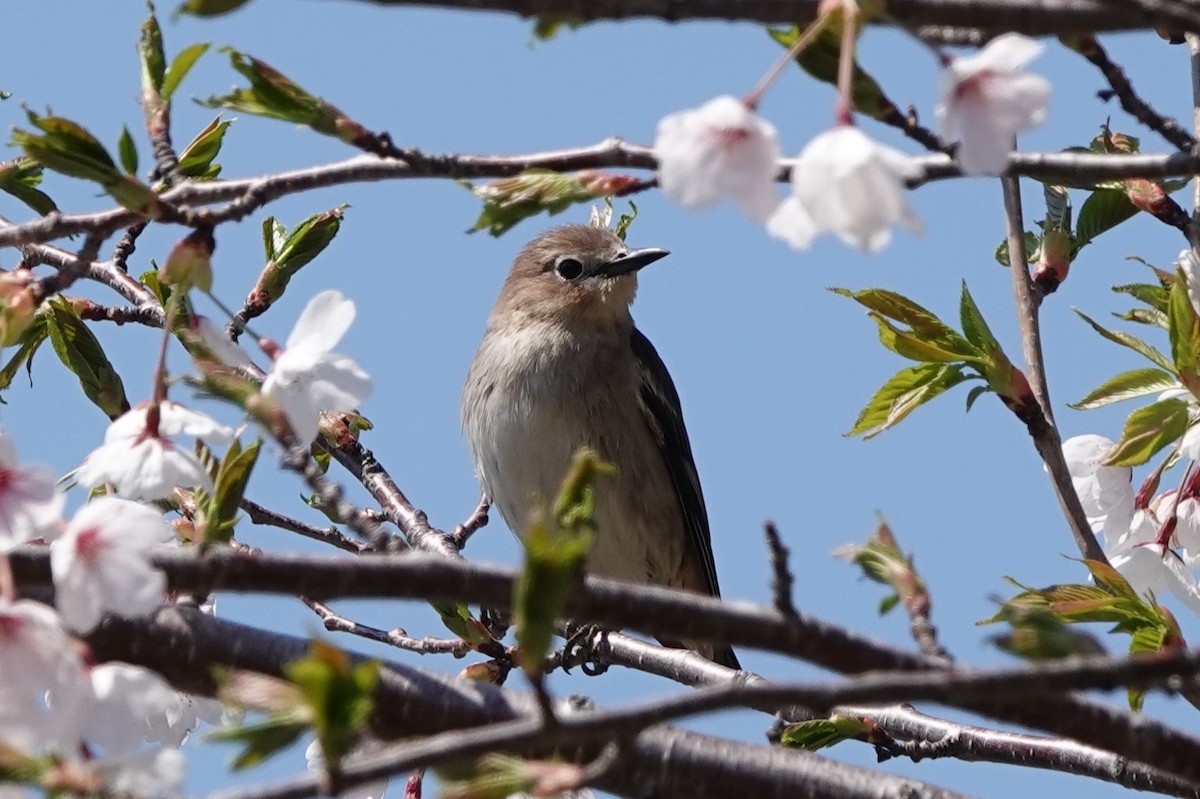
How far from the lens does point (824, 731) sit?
4.77 m

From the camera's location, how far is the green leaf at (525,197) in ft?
9.57

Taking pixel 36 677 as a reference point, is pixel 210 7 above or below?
above

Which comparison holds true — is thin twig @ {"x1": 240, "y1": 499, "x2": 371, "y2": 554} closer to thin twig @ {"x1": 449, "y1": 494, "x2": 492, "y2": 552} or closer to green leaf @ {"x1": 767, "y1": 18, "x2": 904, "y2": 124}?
thin twig @ {"x1": 449, "y1": 494, "x2": 492, "y2": 552}

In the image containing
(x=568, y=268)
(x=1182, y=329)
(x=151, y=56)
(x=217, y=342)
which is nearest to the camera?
(x=217, y=342)

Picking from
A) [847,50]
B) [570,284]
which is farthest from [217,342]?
[570,284]

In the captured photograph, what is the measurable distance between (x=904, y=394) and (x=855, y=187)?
6.86 feet

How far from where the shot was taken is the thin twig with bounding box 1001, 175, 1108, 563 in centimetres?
403

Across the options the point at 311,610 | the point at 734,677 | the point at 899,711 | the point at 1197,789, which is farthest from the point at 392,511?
the point at 1197,789

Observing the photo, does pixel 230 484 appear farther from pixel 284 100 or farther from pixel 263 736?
pixel 263 736

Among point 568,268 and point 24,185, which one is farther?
point 568,268

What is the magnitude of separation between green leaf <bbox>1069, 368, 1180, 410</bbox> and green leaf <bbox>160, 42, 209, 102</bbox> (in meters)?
2.44

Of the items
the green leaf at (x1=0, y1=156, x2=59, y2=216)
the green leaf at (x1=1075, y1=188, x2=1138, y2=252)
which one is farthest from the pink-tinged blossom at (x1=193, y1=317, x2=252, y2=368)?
the green leaf at (x1=1075, y1=188, x2=1138, y2=252)

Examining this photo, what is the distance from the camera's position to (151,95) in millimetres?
3389

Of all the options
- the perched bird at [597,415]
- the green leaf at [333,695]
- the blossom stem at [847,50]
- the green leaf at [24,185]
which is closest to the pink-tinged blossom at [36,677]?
the green leaf at [333,695]
